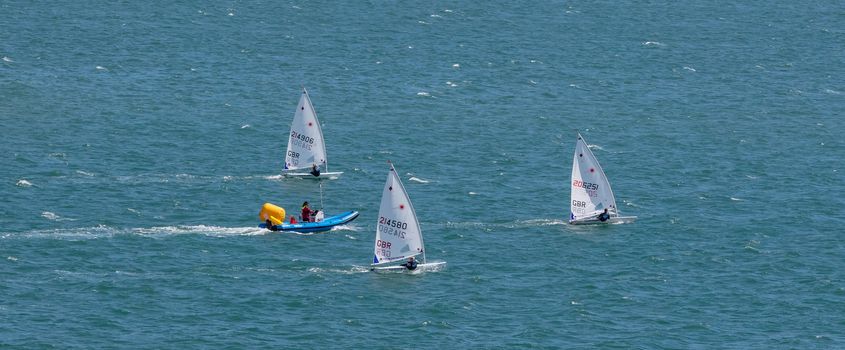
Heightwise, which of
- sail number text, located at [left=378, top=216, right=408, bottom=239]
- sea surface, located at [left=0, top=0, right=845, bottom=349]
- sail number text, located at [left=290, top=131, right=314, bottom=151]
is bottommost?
sea surface, located at [left=0, top=0, right=845, bottom=349]

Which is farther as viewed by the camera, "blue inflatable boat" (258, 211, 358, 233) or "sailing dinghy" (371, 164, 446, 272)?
"blue inflatable boat" (258, 211, 358, 233)

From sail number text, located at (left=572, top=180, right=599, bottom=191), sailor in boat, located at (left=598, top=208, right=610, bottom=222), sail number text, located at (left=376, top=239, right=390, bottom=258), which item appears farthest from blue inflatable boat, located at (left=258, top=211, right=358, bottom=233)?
sailor in boat, located at (left=598, top=208, right=610, bottom=222)

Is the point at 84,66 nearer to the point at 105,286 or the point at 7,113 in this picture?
the point at 7,113

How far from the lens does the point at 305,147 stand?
5920 inches

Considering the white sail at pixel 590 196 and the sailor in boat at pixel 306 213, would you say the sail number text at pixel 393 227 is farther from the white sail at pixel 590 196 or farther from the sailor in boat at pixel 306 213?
the white sail at pixel 590 196

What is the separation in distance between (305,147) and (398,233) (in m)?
31.2

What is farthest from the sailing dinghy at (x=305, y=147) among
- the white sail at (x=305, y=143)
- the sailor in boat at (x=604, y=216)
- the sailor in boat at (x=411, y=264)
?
the sailor in boat at (x=411, y=264)

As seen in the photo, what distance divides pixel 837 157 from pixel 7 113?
270ft

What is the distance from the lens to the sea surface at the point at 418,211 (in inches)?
4345

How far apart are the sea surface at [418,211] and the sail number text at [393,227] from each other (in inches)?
123

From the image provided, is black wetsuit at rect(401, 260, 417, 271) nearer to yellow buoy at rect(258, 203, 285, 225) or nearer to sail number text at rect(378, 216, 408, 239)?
sail number text at rect(378, 216, 408, 239)

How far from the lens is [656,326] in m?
111

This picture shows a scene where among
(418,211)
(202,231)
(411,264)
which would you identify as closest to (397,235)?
(411,264)

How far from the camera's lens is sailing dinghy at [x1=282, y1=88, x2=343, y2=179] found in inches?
5920
